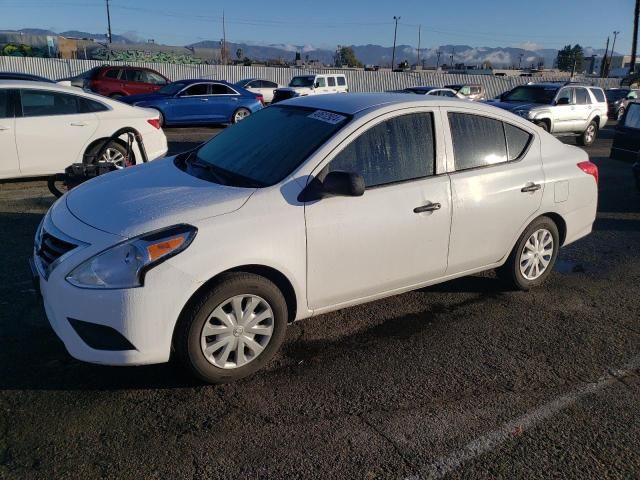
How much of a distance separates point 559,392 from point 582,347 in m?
0.76

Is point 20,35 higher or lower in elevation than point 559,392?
higher

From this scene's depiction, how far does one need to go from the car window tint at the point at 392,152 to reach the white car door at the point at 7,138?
5.62 m

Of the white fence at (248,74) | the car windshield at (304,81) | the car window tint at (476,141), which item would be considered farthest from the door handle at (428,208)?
the white fence at (248,74)

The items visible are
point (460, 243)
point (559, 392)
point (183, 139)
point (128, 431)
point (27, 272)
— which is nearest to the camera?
point (128, 431)

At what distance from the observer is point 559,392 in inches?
137

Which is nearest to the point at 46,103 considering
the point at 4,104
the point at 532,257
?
the point at 4,104

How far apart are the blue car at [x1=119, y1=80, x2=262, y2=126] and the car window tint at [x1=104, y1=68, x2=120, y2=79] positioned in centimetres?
365

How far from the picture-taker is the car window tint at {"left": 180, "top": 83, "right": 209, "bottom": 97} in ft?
54.3

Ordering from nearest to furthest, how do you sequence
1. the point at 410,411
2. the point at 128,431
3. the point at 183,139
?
the point at 128,431
the point at 410,411
the point at 183,139

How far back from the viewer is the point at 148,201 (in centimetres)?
342

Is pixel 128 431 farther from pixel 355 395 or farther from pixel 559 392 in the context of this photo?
pixel 559 392

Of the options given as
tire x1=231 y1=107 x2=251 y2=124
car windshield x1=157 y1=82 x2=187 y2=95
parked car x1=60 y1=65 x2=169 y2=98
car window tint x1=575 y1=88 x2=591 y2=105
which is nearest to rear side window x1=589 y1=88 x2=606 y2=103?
car window tint x1=575 y1=88 x2=591 y2=105

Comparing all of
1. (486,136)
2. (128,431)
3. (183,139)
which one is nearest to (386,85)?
(183,139)

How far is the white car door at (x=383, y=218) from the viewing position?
11.7ft
